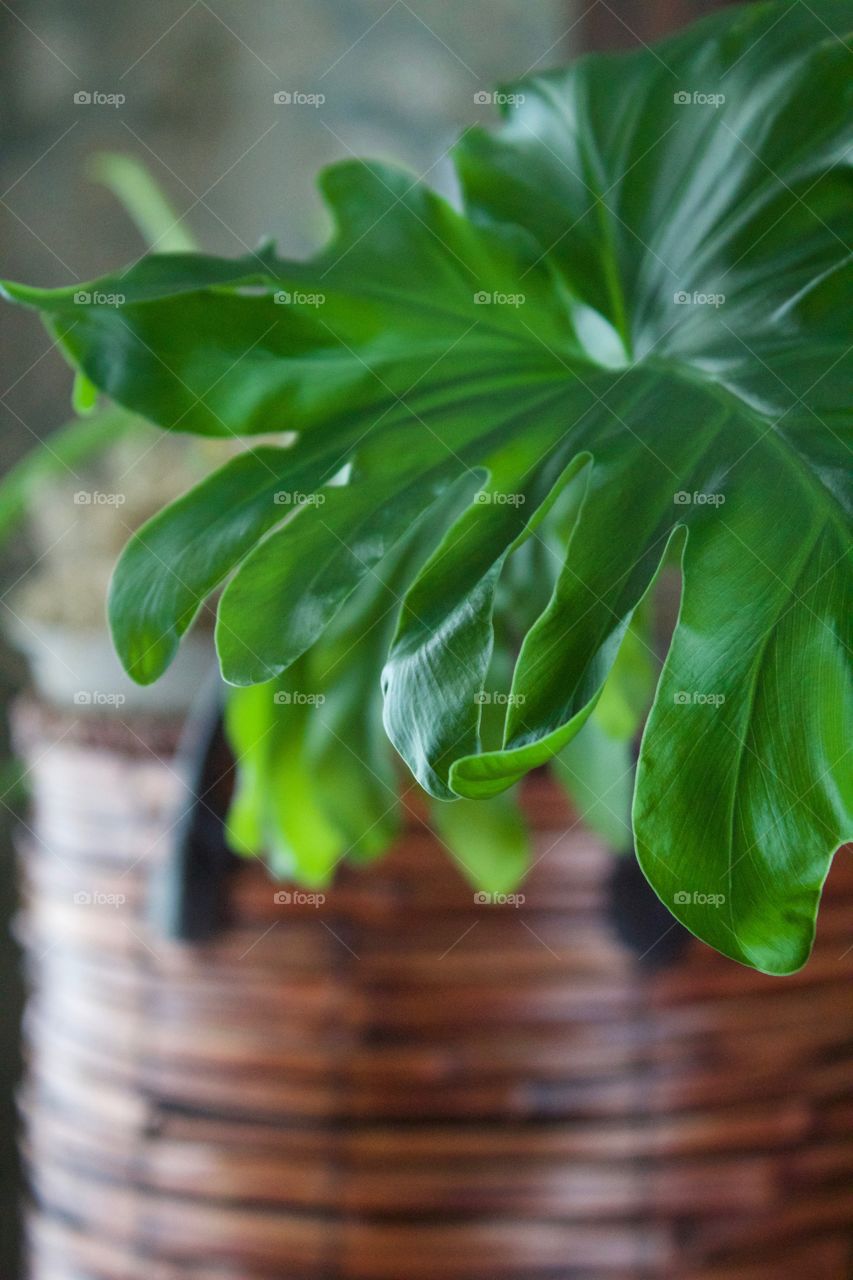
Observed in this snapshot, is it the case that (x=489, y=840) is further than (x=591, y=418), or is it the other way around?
(x=489, y=840)

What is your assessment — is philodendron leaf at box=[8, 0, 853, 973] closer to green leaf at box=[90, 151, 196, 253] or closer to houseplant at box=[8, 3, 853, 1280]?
houseplant at box=[8, 3, 853, 1280]

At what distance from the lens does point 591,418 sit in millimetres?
490

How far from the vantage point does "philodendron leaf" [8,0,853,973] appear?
0.37 m

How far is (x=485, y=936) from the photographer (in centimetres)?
71

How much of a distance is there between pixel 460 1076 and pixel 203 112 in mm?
944

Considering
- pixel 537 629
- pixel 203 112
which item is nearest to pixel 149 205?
pixel 203 112

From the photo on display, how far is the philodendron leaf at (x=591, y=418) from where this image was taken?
1.20 feet

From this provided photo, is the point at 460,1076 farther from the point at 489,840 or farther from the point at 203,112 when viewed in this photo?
the point at 203,112

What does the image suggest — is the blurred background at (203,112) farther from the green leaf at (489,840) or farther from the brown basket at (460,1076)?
the green leaf at (489,840)

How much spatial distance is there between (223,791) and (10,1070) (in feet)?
2.12

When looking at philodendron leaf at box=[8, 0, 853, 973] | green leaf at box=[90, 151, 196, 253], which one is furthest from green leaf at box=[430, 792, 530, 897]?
green leaf at box=[90, 151, 196, 253]

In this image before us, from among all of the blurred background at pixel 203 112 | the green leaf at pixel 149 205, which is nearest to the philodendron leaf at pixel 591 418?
the green leaf at pixel 149 205

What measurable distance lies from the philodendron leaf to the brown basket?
253 millimetres

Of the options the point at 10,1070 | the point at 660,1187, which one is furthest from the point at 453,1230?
the point at 10,1070
